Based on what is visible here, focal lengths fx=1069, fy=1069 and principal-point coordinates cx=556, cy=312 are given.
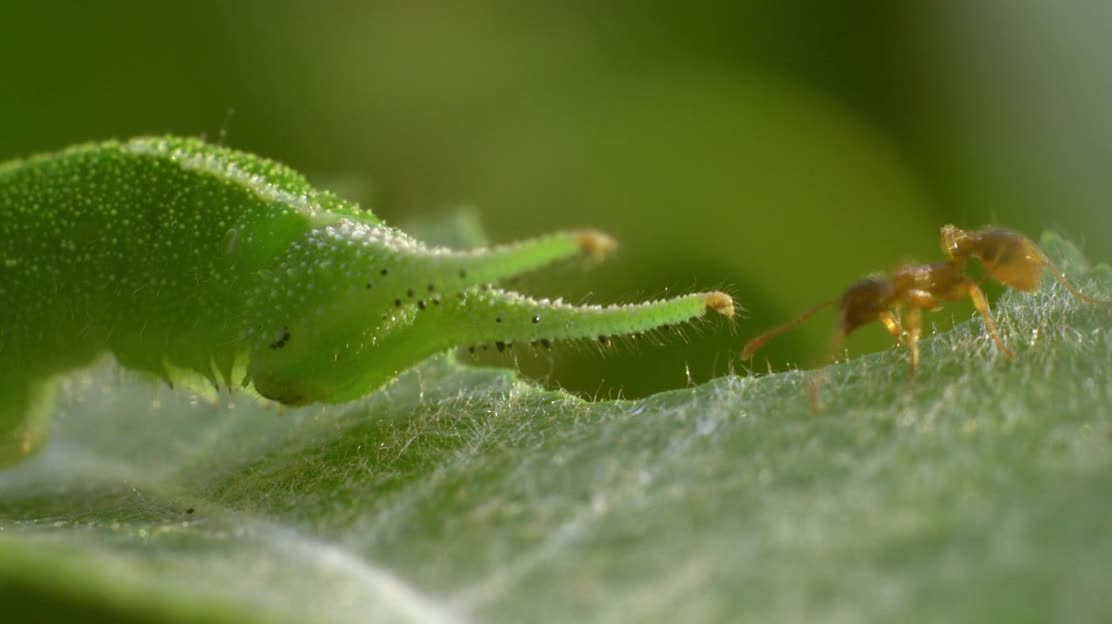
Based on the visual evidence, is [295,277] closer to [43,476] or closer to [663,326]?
[663,326]

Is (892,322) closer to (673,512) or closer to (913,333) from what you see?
(913,333)

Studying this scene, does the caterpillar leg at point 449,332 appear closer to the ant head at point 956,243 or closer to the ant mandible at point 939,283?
the ant mandible at point 939,283

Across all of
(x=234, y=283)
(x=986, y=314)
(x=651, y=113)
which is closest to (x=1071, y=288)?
(x=986, y=314)

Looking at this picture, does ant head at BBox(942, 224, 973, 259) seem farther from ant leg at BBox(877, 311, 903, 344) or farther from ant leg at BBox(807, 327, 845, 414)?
ant leg at BBox(807, 327, 845, 414)

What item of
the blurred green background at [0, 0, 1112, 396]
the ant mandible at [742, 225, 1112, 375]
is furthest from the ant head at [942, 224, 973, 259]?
the blurred green background at [0, 0, 1112, 396]

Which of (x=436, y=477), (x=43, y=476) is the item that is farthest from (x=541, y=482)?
(x=43, y=476)

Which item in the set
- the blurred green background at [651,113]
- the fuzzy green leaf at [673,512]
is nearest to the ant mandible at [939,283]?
the fuzzy green leaf at [673,512]
